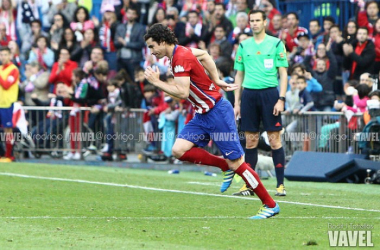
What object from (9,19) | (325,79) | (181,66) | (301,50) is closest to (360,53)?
(325,79)

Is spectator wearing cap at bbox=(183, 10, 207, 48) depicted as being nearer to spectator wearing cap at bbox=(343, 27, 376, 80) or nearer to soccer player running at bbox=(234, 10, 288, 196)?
spectator wearing cap at bbox=(343, 27, 376, 80)

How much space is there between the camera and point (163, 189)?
1359 cm

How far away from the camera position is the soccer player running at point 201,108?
968 centimetres

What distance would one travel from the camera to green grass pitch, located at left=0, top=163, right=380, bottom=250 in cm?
802

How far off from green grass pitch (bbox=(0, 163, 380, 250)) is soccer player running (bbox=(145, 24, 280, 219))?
49 centimetres

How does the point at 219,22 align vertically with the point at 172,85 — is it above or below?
above

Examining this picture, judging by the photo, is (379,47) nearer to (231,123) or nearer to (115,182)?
(115,182)

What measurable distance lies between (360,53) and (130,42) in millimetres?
5976

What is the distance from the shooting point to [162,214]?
10117mm

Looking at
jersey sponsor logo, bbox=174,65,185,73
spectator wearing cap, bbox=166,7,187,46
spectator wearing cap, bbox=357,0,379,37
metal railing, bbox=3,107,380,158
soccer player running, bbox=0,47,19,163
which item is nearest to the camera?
jersey sponsor logo, bbox=174,65,185,73

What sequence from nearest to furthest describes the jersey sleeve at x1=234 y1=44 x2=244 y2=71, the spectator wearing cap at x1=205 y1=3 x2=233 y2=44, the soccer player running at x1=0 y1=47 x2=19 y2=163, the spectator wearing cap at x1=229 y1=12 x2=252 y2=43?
the jersey sleeve at x1=234 y1=44 x2=244 y2=71
the soccer player running at x1=0 y1=47 x2=19 y2=163
the spectator wearing cap at x1=229 y1=12 x2=252 y2=43
the spectator wearing cap at x1=205 y1=3 x2=233 y2=44

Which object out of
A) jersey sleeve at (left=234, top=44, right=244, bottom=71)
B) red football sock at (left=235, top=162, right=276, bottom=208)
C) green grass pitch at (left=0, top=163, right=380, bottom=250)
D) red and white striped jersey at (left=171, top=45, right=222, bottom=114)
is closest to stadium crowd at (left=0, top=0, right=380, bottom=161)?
green grass pitch at (left=0, top=163, right=380, bottom=250)

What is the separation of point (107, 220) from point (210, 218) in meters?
1.09

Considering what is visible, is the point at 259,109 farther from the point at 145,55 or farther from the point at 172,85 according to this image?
the point at 145,55
